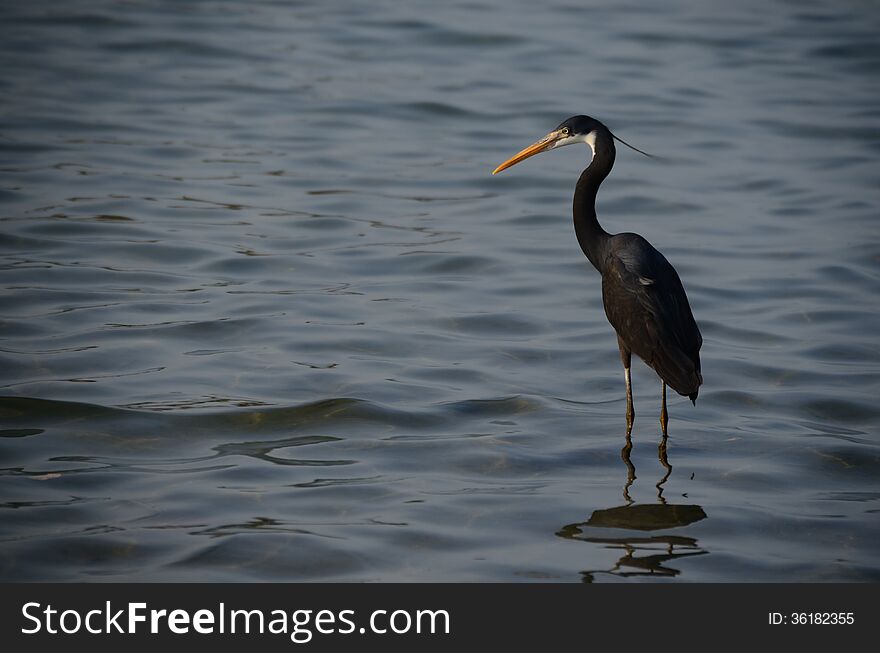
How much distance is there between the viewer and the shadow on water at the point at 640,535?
20.2 feet

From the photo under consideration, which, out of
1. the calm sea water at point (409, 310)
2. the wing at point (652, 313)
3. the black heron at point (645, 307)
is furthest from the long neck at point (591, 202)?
the calm sea water at point (409, 310)

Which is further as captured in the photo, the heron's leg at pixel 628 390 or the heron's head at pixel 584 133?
the heron's head at pixel 584 133

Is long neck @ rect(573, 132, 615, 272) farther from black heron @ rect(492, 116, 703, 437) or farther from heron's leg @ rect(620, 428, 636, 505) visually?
heron's leg @ rect(620, 428, 636, 505)

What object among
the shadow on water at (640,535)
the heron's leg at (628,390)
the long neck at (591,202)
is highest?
the long neck at (591,202)

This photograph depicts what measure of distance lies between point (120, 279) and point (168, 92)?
21.6ft

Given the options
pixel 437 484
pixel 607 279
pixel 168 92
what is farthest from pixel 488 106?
pixel 437 484

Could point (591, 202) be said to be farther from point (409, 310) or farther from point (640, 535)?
point (640, 535)

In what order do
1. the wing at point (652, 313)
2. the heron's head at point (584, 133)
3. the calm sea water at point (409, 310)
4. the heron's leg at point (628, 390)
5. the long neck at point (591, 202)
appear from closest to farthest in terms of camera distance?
1. the calm sea water at point (409, 310)
2. the wing at point (652, 313)
3. the heron's leg at point (628, 390)
4. the long neck at point (591, 202)
5. the heron's head at point (584, 133)

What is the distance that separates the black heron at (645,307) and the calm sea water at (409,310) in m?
0.53

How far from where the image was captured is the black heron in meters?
7.45

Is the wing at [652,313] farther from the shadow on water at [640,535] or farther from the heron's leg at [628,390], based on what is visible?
the shadow on water at [640,535]

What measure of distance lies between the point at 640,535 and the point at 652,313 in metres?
1.57

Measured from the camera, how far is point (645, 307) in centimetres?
760
